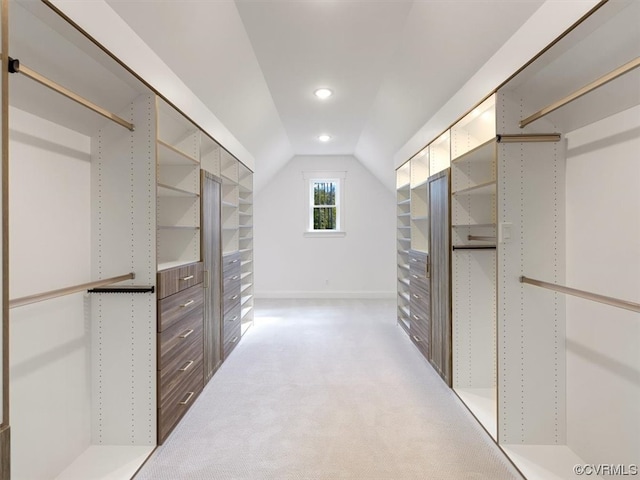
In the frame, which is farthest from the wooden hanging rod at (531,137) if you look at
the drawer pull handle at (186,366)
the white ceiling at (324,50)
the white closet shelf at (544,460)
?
the drawer pull handle at (186,366)

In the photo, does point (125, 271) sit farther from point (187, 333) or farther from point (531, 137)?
point (531, 137)

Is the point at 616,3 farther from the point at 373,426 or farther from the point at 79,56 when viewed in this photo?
the point at 373,426

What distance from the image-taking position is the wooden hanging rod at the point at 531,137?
1.83 meters

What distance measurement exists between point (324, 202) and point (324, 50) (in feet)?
13.2

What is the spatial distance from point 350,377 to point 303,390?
0.46 meters

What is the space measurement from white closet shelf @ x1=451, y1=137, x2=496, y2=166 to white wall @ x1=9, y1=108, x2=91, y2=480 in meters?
2.36

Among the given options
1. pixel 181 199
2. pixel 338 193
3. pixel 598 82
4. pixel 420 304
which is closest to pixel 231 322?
pixel 181 199

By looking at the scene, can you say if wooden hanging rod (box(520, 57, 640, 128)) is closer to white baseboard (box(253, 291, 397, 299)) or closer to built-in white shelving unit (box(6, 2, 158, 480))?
built-in white shelving unit (box(6, 2, 158, 480))

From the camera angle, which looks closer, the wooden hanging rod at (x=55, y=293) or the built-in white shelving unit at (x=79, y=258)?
the wooden hanging rod at (x=55, y=293)

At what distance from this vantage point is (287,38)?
2422mm

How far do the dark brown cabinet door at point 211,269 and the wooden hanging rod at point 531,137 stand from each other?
2141 mm

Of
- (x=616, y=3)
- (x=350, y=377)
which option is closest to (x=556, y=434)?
(x=350, y=377)

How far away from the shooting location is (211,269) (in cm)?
286

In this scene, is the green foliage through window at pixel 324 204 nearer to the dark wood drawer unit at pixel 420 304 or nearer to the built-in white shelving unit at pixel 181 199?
the dark wood drawer unit at pixel 420 304
